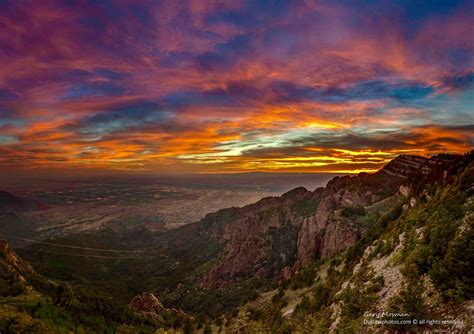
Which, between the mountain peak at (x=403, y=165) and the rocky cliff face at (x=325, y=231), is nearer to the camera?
the rocky cliff face at (x=325, y=231)

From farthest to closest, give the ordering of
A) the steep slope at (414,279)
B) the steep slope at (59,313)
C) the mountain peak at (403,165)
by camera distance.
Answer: the mountain peak at (403,165) < the steep slope at (59,313) < the steep slope at (414,279)

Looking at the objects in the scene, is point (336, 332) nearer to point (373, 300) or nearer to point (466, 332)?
point (373, 300)

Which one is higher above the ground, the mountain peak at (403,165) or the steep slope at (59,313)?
the mountain peak at (403,165)

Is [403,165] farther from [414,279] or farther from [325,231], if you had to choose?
[414,279]

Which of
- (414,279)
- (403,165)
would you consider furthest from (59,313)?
(403,165)

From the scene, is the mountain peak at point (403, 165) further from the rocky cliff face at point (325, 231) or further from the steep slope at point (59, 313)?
the steep slope at point (59, 313)

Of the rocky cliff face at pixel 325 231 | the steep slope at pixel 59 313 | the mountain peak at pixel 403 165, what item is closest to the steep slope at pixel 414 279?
the rocky cliff face at pixel 325 231

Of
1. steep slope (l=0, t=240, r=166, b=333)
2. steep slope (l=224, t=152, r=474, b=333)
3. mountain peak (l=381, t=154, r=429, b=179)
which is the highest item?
mountain peak (l=381, t=154, r=429, b=179)

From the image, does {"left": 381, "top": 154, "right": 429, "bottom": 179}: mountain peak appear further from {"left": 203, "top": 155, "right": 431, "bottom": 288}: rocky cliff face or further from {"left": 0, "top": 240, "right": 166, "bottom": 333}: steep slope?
{"left": 0, "top": 240, "right": 166, "bottom": 333}: steep slope

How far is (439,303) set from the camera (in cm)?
1684

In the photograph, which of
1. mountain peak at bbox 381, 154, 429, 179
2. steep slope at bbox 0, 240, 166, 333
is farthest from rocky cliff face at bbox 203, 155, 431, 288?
steep slope at bbox 0, 240, 166, 333

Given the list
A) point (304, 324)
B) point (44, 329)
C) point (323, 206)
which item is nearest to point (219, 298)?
point (323, 206)

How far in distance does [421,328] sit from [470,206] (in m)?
13.2

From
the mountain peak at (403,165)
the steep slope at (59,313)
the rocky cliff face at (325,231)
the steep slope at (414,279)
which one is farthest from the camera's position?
the mountain peak at (403,165)
